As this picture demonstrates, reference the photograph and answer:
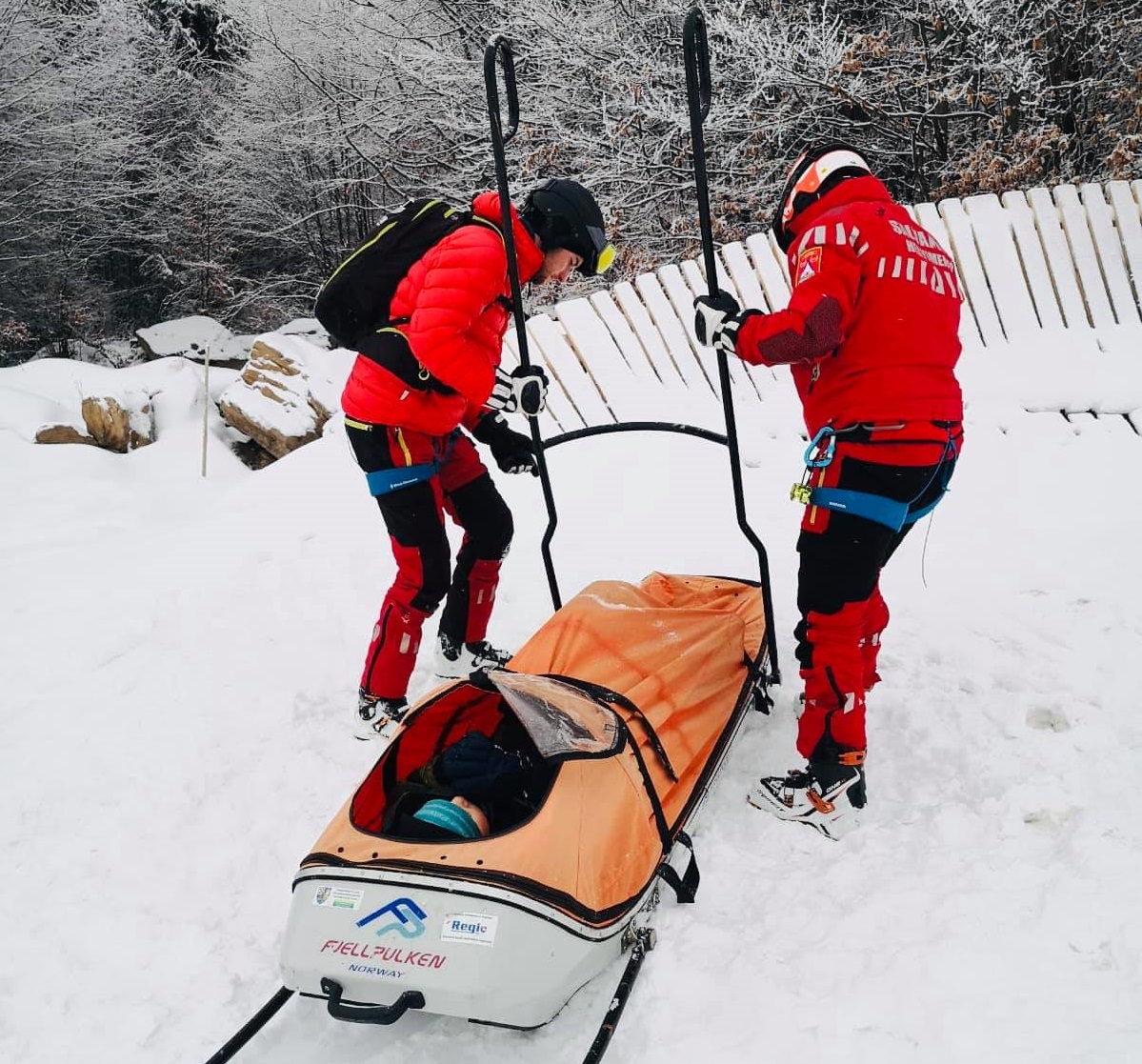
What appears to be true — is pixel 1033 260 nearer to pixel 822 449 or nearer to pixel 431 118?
pixel 822 449

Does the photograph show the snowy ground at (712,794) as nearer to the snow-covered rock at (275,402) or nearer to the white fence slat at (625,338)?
the white fence slat at (625,338)

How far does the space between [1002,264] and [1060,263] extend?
0.35 meters

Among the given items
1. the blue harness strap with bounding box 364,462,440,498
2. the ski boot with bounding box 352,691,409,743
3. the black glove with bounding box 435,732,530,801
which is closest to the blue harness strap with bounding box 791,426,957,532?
the black glove with bounding box 435,732,530,801

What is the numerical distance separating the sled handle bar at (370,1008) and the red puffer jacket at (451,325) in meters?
1.73

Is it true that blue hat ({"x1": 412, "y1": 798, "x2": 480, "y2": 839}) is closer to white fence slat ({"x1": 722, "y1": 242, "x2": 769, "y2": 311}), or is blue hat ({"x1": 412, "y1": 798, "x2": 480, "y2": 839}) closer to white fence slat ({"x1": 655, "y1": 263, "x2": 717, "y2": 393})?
white fence slat ({"x1": 655, "y1": 263, "x2": 717, "y2": 393})

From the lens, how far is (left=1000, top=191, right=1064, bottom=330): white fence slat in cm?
551

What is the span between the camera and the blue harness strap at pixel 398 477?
308 cm

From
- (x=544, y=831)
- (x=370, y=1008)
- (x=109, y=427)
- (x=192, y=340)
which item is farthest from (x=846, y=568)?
(x=192, y=340)

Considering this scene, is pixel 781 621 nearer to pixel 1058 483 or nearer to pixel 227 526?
pixel 1058 483

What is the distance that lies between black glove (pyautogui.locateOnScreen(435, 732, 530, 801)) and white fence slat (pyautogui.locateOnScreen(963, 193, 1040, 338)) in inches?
182

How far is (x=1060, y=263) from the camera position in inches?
217

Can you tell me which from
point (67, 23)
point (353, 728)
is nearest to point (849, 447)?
point (353, 728)

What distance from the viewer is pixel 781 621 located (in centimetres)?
375

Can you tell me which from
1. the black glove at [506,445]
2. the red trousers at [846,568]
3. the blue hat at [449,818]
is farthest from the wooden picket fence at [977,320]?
the blue hat at [449,818]
